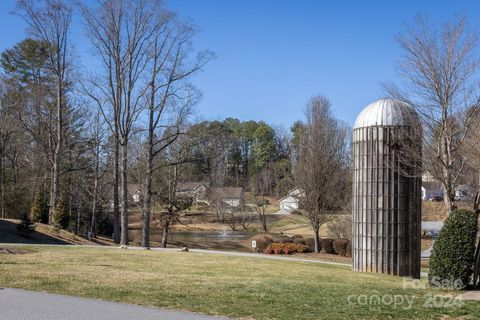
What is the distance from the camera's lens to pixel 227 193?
232 ft

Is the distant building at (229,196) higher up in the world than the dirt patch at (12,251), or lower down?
higher up

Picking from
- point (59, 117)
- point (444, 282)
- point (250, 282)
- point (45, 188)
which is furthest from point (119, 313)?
point (45, 188)

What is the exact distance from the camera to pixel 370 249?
62.1 ft

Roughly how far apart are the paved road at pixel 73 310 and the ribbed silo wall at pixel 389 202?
12.2 m

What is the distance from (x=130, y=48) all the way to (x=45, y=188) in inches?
560

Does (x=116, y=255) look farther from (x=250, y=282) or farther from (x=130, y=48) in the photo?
(x=130, y=48)

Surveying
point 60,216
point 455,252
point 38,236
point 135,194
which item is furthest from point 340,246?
point 135,194

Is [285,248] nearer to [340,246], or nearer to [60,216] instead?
[340,246]

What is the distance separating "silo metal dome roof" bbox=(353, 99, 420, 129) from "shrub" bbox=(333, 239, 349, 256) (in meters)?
13.2

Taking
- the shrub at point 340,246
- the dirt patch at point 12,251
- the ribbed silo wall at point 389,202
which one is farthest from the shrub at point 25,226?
the shrub at point 340,246

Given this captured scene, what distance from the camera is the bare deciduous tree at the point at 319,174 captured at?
104ft

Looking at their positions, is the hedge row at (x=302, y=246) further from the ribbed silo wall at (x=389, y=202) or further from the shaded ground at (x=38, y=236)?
the ribbed silo wall at (x=389, y=202)

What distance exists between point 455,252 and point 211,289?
521 centimetres

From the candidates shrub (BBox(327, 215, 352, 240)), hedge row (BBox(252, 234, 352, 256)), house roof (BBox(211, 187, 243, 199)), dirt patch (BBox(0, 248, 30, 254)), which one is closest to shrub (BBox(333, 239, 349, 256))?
hedge row (BBox(252, 234, 352, 256))
